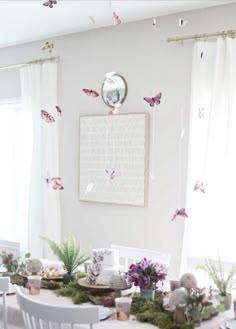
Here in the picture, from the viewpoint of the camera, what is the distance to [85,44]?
400 cm

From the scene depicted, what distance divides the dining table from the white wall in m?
1.37

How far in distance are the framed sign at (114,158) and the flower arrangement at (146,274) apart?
145 centimetres

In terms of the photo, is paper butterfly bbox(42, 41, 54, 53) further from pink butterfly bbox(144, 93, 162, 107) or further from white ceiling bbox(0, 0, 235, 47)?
pink butterfly bbox(144, 93, 162, 107)

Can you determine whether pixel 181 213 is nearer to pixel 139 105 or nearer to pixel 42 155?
pixel 139 105

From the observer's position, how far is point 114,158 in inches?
149

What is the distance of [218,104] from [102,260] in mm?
1405

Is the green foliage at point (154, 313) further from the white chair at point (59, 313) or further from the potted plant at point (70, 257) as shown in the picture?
the potted plant at point (70, 257)

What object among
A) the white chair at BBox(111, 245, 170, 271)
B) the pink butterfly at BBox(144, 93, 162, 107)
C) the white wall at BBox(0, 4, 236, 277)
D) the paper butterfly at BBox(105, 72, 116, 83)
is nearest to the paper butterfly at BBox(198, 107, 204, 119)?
the white wall at BBox(0, 4, 236, 277)

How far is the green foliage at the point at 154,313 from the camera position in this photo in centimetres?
187

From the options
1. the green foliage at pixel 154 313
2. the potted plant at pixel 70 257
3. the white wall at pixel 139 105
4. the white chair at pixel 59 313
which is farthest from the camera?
the white wall at pixel 139 105

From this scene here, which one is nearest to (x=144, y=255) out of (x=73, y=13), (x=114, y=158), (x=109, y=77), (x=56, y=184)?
(x=114, y=158)

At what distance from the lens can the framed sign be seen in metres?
3.63

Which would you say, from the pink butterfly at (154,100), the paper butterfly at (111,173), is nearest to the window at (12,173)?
A: the paper butterfly at (111,173)

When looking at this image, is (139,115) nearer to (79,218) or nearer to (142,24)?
(142,24)
